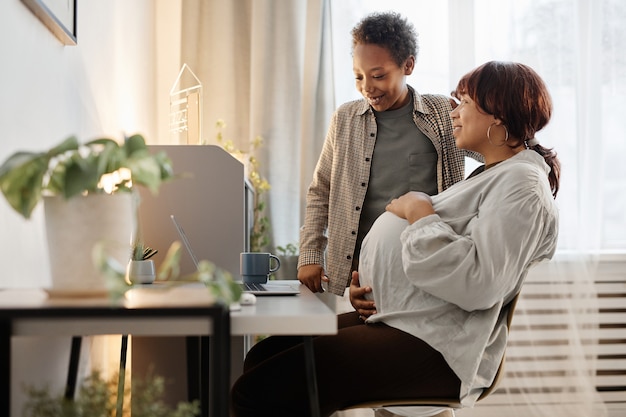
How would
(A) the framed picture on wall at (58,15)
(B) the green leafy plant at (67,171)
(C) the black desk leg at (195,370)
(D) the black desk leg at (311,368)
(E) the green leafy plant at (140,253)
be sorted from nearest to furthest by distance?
(B) the green leafy plant at (67,171) → (D) the black desk leg at (311,368) → (A) the framed picture on wall at (58,15) → (E) the green leafy plant at (140,253) → (C) the black desk leg at (195,370)

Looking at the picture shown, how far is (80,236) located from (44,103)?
594mm

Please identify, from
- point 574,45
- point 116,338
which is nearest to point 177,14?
point 116,338

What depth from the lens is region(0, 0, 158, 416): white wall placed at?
1314mm

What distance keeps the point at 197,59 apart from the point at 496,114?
1.83m

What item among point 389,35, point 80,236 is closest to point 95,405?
point 80,236

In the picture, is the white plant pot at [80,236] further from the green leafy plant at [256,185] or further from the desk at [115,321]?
the green leafy plant at [256,185]

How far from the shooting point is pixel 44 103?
1.53 m

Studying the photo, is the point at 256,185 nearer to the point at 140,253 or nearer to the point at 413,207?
the point at 140,253

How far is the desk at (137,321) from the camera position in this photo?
3.10ft

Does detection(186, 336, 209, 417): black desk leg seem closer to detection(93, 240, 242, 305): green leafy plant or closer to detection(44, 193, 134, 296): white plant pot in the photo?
detection(44, 193, 134, 296): white plant pot

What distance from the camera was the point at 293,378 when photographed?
1.51 m

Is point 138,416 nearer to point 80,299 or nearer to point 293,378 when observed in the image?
point 80,299

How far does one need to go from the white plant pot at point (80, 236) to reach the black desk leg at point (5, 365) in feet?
0.43

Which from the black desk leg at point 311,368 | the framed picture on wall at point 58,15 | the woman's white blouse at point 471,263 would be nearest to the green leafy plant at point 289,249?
the woman's white blouse at point 471,263
